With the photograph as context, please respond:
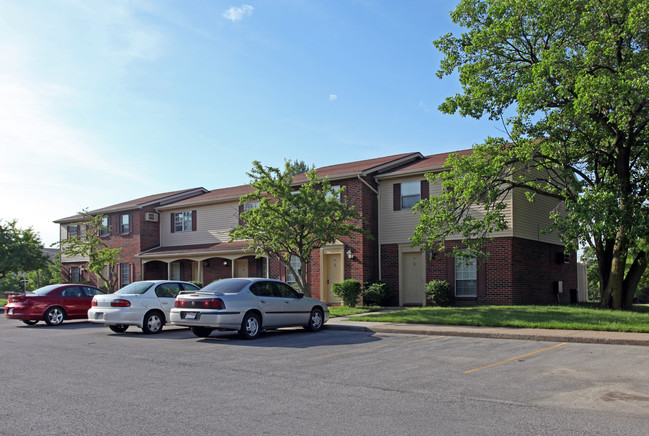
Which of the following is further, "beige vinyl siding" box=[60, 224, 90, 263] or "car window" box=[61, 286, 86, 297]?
"beige vinyl siding" box=[60, 224, 90, 263]

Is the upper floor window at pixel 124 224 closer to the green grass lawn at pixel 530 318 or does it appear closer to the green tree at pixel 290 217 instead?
the green tree at pixel 290 217

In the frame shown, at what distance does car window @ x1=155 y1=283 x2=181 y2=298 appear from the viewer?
603 inches

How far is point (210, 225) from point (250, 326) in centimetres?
1862

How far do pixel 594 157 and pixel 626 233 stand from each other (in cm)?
423

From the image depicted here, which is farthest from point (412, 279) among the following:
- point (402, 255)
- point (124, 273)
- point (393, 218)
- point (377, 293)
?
point (124, 273)

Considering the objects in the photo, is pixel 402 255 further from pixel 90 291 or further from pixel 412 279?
pixel 90 291

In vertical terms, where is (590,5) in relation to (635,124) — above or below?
above

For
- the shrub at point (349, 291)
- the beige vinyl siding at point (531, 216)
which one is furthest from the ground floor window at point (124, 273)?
the beige vinyl siding at point (531, 216)

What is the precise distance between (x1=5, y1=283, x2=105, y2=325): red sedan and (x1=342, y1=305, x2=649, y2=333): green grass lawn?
9331 mm

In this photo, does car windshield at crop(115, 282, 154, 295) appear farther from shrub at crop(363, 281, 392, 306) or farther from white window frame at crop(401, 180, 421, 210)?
white window frame at crop(401, 180, 421, 210)

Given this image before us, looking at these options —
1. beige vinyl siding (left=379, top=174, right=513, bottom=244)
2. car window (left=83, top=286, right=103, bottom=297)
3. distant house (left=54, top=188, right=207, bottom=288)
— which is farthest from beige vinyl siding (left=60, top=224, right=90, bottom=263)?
beige vinyl siding (left=379, top=174, right=513, bottom=244)

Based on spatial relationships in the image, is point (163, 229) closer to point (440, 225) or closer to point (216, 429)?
point (440, 225)

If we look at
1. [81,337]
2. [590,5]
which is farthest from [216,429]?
[590,5]

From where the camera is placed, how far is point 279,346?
1180cm
